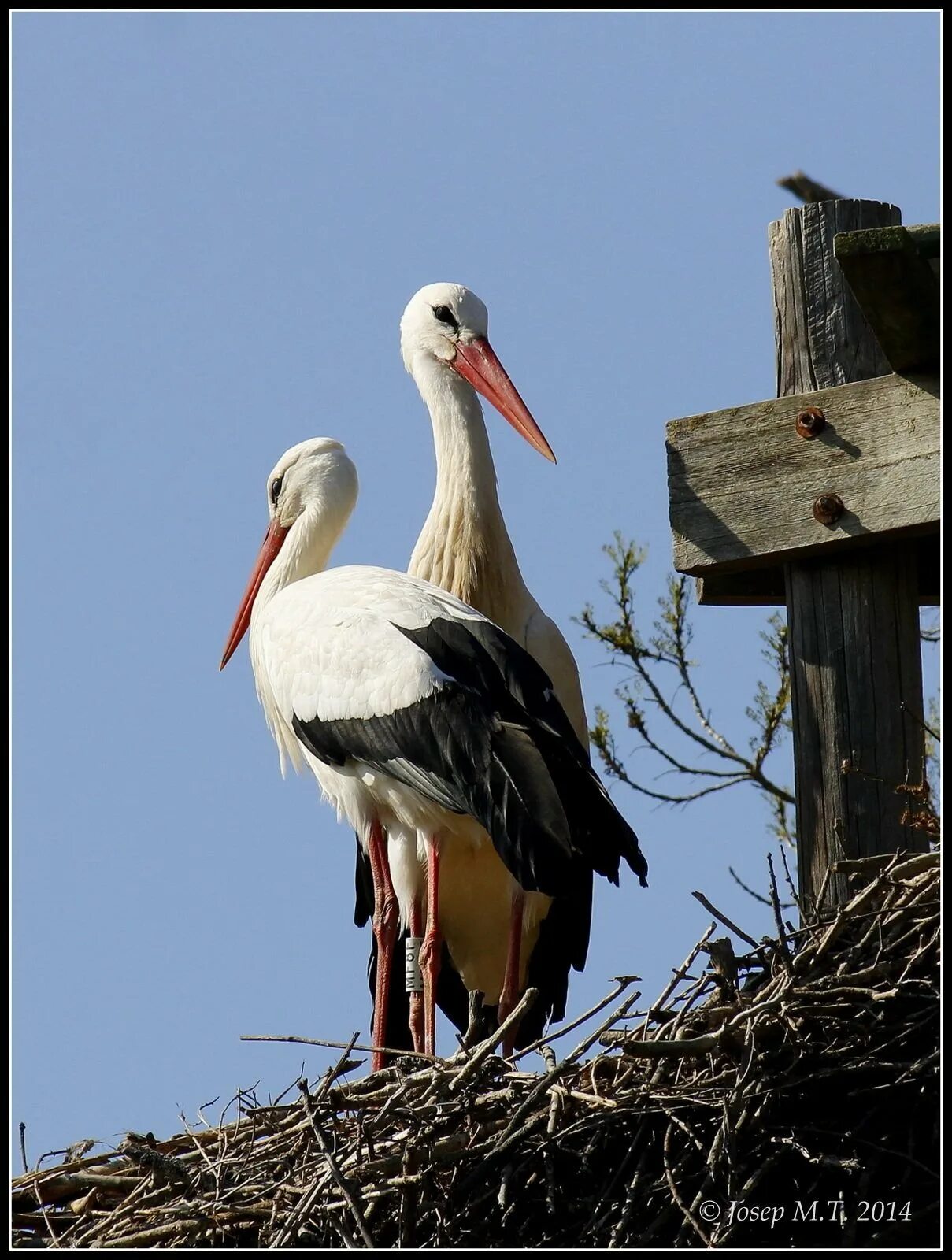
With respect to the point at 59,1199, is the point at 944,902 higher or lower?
higher

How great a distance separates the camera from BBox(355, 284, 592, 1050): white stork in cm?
546

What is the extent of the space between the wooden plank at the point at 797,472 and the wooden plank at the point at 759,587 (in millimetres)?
109

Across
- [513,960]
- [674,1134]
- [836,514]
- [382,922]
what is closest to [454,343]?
[382,922]

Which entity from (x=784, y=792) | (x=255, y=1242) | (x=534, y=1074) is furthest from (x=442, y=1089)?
(x=784, y=792)

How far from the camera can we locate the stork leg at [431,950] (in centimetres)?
518

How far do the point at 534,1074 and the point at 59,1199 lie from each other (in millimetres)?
1052

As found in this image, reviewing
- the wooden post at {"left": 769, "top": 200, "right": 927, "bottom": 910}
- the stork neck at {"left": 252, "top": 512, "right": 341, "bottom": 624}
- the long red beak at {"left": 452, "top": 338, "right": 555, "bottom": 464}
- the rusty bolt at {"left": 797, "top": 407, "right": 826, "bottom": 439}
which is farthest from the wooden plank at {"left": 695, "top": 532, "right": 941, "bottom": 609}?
the stork neck at {"left": 252, "top": 512, "right": 341, "bottom": 624}

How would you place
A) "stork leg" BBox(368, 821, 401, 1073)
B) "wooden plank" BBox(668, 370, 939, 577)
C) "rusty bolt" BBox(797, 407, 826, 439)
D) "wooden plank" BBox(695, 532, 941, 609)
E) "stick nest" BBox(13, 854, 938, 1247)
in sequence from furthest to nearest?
1. "stork leg" BBox(368, 821, 401, 1073)
2. "wooden plank" BBox(695, 532, 941, 609)
3. "rusty bolt" BBox(797, 407, 826, 439)
4. "wooden plank" BBox(668, 370, 939, 577)
5. "stick nest" BBox(13, 854, 938, 1247)

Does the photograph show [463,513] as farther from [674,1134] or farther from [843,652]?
[674,1134]

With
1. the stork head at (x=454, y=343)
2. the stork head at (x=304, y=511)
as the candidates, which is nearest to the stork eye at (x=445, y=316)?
the stork head at (x=454, y=343)

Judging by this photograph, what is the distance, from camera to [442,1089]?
3854 millimetres

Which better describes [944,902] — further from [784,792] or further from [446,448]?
[446,448]

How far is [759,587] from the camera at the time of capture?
177 inches

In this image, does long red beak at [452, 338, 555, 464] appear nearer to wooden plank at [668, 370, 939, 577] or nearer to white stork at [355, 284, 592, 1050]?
white stork at [355, 284, 592, 1050]
